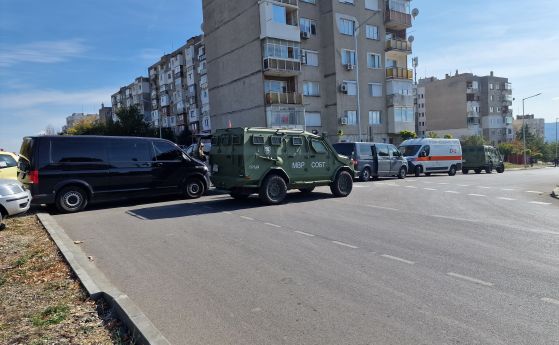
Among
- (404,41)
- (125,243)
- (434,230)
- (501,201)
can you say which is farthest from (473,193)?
→ (404,41)

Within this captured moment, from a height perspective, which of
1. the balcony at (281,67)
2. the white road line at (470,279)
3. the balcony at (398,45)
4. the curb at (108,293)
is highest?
the balcony at (398,45)

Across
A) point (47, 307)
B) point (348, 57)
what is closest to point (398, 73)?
point (348, 57)

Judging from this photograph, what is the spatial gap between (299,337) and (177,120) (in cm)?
7608

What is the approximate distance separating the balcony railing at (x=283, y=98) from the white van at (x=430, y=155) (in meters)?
13.7

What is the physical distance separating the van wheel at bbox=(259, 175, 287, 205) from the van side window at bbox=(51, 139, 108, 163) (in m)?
4.62

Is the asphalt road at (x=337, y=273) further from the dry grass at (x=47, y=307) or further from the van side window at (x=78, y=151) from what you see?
the van side window at (x=78, y=151)

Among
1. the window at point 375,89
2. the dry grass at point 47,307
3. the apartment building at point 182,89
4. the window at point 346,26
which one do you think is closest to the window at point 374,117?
the window at point 375,89

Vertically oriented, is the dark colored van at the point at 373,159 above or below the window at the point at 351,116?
below

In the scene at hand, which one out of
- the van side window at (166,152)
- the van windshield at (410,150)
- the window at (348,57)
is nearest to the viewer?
the van side window at (166,152)

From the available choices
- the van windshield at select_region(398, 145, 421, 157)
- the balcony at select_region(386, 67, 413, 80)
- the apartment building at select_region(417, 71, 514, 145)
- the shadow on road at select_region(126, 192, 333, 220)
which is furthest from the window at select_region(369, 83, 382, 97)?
the apartment building at select_region(417, 71, 514, 145)

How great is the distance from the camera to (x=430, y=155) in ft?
91.0

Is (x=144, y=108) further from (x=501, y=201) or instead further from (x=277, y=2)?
(x=501, y=201)

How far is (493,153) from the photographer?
3447cm

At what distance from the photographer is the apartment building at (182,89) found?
62.9 m
